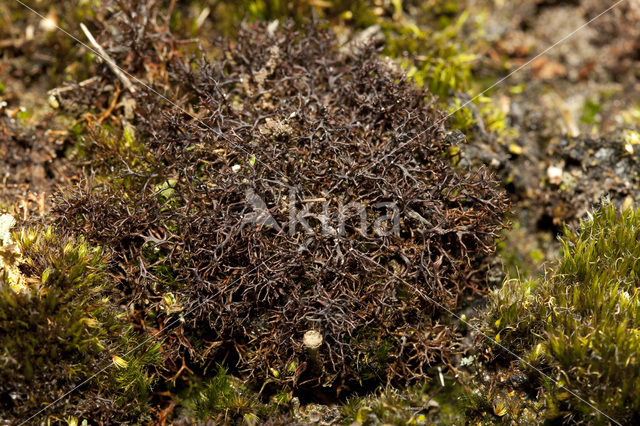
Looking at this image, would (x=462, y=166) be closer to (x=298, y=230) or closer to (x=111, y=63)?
(x=298, y=230)

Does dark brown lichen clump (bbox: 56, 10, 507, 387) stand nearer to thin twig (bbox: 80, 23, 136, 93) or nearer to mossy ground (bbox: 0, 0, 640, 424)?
mossy ground (bbox: 0, 0, 640, 424)

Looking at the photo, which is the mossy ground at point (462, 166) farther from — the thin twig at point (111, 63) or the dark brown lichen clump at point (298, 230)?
the thin twig at point (111, 63)

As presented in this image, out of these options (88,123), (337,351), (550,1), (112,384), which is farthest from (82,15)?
(550,1)

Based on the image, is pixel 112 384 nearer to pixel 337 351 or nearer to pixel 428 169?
pixel 337 351

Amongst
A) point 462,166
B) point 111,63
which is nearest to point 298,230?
point 462,166

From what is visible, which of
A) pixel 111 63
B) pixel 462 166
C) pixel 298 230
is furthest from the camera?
pixel 111 63

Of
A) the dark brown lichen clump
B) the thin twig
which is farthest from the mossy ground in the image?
the thin twig

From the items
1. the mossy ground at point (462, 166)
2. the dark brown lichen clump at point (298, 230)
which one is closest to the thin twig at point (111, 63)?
the mossy ground at point (462, 166)
